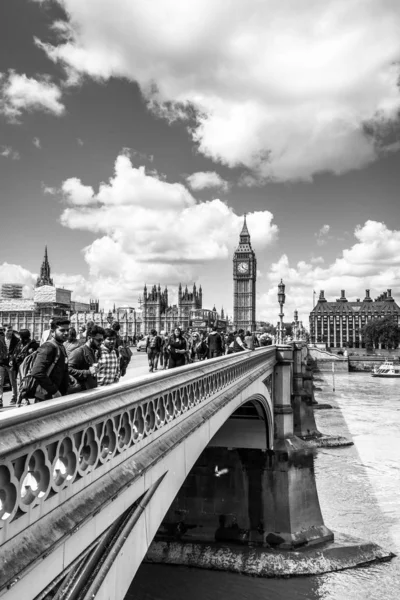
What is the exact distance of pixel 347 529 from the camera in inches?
874

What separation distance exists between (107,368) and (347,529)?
19108 mm

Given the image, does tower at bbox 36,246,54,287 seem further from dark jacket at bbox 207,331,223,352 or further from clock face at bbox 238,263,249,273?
dark jacket at bbox 207,331,223,352

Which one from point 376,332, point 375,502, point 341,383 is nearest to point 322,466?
point 375,502

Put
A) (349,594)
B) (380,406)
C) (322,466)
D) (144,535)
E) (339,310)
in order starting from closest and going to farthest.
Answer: (144,535) → (349,594) → (322,466) → (380,406) → (339,310)

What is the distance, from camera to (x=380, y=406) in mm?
59719

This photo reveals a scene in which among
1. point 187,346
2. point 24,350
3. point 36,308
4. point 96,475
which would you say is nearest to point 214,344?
point 187,346

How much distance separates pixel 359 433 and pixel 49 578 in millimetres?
44130

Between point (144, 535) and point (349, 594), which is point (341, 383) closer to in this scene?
point (349, 594)

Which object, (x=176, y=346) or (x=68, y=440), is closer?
(x=68, y=440)

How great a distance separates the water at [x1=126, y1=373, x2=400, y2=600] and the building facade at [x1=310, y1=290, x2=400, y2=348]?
141583mm

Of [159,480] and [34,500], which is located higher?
[34,500]

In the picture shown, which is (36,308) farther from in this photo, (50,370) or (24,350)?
(50,370)

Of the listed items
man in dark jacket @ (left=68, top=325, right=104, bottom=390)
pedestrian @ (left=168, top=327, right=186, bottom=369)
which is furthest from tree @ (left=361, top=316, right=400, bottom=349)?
man in dark jacket @ (left=68, top=325, right=104, bottom=390)

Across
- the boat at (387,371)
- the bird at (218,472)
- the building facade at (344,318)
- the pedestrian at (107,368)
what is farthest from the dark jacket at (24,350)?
the building facade at (344,318)
